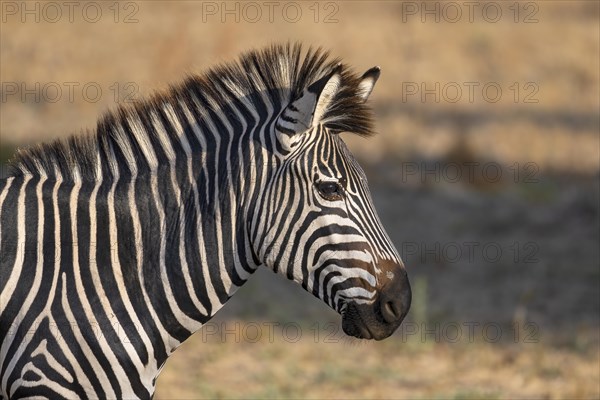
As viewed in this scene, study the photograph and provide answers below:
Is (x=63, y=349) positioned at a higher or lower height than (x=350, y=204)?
lower

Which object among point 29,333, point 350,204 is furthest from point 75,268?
point 350,204

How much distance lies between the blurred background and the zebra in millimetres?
754

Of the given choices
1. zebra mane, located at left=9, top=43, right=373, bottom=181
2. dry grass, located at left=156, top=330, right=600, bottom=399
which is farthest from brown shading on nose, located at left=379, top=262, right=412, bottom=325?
dry grass, located at left=156, top=330, right=600, bottom=399

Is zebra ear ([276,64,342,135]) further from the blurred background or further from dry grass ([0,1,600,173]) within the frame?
dry grass ([0,1,600,173])

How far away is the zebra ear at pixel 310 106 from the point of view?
13.4 feet

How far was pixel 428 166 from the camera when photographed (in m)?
14.9

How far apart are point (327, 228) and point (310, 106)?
560 mm

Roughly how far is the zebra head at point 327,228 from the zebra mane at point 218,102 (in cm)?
13

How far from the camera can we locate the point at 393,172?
1467 centimetres

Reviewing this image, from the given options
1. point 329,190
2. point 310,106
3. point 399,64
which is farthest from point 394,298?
point 399,64

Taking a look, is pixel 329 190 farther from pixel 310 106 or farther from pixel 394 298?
pixel 394 298

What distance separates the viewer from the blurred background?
28.2 ft

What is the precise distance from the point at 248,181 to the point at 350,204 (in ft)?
1.61

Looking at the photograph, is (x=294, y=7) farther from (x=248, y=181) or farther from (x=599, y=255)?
(x=248, y=181)
